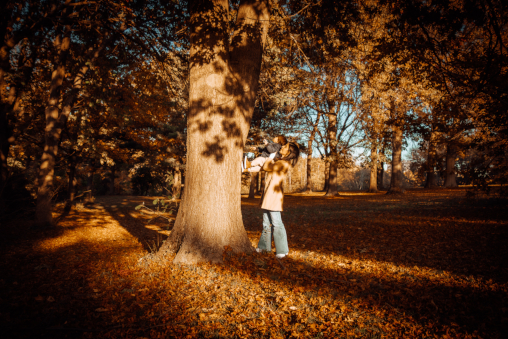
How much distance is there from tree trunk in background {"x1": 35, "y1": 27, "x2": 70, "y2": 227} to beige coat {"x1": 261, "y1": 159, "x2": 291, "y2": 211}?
7874 mm

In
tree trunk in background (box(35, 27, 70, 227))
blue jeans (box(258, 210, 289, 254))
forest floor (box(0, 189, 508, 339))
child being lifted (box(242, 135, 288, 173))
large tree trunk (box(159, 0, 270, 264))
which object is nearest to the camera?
forest floor (box(0, 189, 508, 339))

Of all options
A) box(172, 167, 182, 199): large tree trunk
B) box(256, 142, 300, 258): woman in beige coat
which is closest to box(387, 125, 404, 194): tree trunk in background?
box(172, 167, 182, 199): large tree trunk

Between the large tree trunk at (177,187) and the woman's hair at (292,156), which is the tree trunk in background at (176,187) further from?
the woman's hair at (292,156)

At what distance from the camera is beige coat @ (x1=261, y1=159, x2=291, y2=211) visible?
4.63m

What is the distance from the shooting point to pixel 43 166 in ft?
26.9

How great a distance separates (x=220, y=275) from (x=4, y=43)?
7.52 m

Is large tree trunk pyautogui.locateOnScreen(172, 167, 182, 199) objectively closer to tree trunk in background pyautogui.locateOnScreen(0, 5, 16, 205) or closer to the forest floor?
the forest floor

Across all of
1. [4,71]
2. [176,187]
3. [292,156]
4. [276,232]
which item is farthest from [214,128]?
[176,187]

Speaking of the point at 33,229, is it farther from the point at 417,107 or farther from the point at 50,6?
the point at 417,107

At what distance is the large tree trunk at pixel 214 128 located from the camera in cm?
423

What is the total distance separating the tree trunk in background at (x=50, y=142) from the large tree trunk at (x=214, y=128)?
6652mm

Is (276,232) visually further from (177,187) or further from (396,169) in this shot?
(396,169)

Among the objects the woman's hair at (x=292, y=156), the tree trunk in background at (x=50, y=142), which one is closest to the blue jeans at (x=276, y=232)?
the woman's hair at (x=292, y=156)

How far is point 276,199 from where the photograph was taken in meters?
4.64
